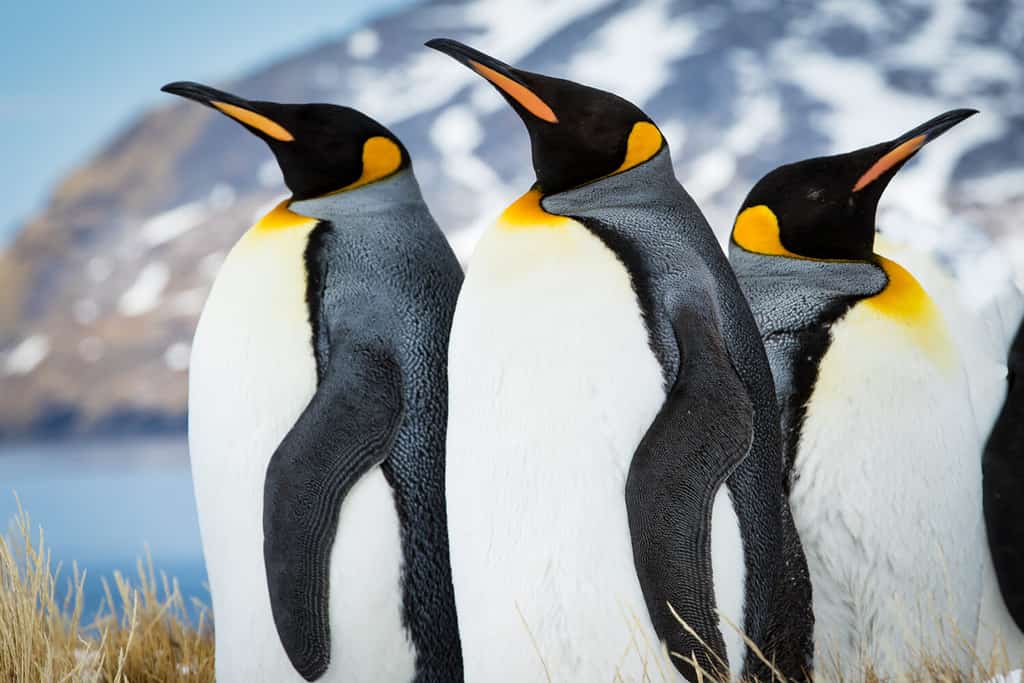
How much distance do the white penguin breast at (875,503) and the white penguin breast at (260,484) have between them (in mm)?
1021

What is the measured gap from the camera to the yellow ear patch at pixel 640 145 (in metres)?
2.38

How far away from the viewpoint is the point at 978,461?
9.58 ft

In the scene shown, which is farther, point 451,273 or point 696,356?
point 451,273

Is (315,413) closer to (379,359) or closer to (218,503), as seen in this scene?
(379,359)

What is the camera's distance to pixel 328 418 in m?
2.41

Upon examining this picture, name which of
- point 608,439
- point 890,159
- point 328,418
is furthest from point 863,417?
point 328,418

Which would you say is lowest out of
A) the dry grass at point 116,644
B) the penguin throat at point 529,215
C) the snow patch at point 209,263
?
the dry grass at point 116,644

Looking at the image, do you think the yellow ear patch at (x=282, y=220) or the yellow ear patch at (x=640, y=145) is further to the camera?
the yellow ear patch at (x=282, y=220)

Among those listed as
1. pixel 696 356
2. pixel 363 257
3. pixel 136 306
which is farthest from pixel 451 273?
pixel 136 306

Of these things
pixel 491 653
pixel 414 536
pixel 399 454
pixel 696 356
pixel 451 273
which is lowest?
pixel 491 653

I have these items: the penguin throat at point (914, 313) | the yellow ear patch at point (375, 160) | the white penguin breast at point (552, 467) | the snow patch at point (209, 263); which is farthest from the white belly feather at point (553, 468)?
the snow patch at point (209, 263)

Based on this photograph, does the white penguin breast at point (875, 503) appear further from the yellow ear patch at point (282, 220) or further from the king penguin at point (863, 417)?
the yellow ear patch at point (282, 220)

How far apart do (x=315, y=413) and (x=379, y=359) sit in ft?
0.62

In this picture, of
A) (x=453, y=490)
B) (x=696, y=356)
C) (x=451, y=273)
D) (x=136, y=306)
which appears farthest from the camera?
(x=136, y=306)
